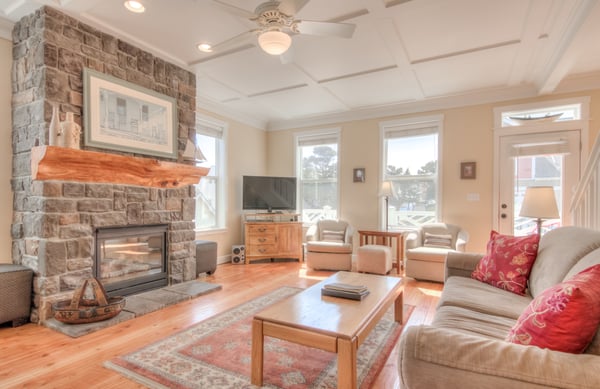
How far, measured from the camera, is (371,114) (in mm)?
5469

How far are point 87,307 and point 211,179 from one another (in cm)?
293

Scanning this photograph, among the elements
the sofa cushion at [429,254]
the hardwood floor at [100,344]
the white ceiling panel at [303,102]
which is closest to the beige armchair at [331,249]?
the sofa cushion at [429,254]

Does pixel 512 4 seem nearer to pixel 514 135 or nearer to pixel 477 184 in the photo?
pixel 514 135

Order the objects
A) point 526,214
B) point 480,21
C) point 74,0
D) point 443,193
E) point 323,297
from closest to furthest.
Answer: point 323,297 → point 74,0 → point 480,21 → point 526,214 → point 443,193

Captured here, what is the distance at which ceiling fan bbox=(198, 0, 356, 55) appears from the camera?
205cm

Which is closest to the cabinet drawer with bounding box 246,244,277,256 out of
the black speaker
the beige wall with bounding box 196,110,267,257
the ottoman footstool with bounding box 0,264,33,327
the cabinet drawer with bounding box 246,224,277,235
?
the black speaker

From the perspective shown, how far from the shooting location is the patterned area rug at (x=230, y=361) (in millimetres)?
1864

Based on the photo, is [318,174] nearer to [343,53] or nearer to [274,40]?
[343,53]

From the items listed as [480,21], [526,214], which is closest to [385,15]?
[480,21]

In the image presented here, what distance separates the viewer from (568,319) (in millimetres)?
1054

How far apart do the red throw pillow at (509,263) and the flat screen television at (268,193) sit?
3.76 metres

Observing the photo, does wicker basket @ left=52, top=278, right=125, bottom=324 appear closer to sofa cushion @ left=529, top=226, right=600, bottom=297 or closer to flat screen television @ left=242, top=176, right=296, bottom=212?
flat screen television @ left=242, top=176, right=296, bottom=212

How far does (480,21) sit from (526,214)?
1.86 metres

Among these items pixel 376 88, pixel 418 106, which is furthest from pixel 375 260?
pixel 418 106
